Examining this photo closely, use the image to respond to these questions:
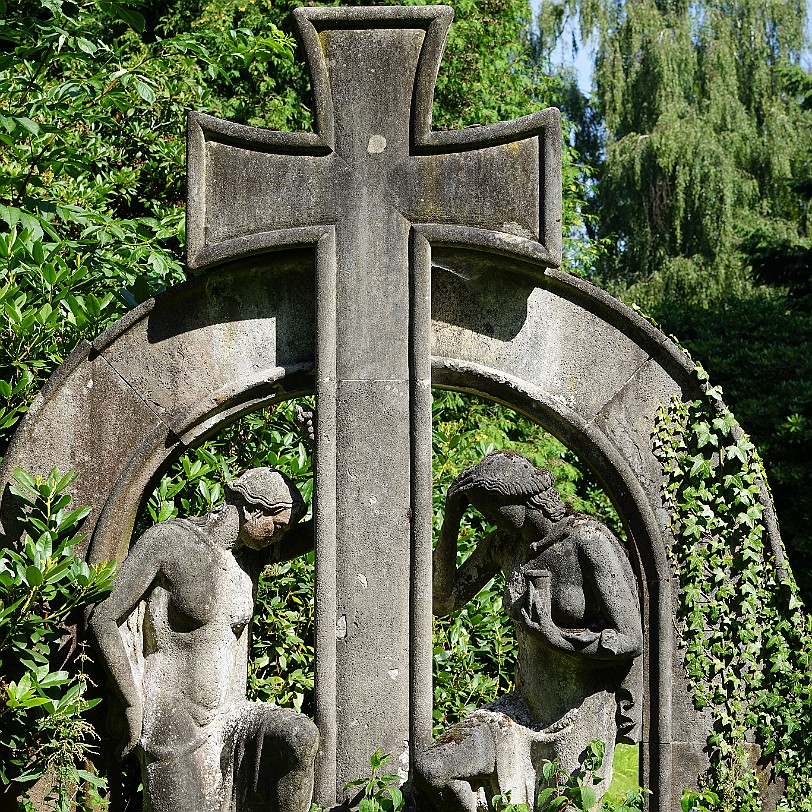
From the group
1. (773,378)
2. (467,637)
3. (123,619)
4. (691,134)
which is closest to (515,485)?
(123,619)

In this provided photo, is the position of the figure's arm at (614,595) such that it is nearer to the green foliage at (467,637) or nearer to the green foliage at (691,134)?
the green foliage at (467,637)

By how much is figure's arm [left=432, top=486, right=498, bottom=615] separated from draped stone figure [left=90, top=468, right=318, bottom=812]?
1.86ft

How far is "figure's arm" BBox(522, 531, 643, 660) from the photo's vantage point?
402cm

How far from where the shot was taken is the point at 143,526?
6.04m

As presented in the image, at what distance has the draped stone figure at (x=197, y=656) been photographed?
4.03 m

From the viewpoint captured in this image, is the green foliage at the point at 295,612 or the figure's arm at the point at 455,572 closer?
the figure's arm at the point at 455,572

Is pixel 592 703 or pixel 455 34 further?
pixel 455 34

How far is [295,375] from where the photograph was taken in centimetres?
432

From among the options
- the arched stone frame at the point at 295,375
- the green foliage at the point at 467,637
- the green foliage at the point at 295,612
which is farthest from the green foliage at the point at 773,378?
the arched stone frame at the point at 295,375

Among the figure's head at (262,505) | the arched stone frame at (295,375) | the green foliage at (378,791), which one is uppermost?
the arched stone frame at (295,375)

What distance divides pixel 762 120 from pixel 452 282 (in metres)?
12.8

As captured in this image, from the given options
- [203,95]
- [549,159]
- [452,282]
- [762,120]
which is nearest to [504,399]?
[452,282]

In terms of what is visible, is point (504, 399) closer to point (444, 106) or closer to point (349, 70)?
point (349, 70)

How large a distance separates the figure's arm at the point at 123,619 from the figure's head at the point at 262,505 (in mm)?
318
